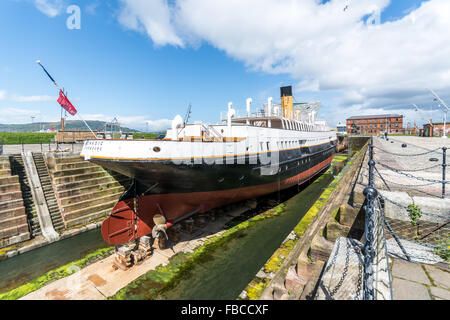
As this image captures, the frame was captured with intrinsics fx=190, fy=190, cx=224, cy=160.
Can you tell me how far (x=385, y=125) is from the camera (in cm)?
9819

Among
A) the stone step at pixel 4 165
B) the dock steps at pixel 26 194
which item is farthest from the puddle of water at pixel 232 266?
the stone step at pixel 4 165

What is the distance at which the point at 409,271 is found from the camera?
3.31 meters

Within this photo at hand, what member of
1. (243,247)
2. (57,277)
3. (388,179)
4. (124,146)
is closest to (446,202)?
(388,179)

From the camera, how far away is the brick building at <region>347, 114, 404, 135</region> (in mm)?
96300

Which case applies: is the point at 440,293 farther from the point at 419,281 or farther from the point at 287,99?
the point at 287,99

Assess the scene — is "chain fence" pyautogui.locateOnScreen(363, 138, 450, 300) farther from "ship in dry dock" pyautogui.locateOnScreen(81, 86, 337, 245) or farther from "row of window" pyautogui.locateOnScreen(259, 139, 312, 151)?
"row of window" pyautogui.locateOnScreen(259, 139, 312, 151)

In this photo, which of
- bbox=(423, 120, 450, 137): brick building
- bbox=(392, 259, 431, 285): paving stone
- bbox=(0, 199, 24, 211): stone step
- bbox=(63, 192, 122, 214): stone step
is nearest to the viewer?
bbox=(392, 259, 431, 285): paving stone

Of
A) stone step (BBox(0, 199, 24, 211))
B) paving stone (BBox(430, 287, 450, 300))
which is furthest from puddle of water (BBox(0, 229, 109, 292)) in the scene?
paving stone (BBox(430, 287, 450, 300))

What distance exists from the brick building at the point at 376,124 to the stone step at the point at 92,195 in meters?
112

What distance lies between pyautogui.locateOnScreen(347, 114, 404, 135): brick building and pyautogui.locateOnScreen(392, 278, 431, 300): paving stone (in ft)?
371

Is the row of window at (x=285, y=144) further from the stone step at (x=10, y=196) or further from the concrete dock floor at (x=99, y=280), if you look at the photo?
the stone step at (x=10, y=196)

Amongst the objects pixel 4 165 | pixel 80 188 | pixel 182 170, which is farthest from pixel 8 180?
pixel 182 170

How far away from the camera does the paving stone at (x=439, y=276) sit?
9.96ft

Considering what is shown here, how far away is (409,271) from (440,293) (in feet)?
1.58
